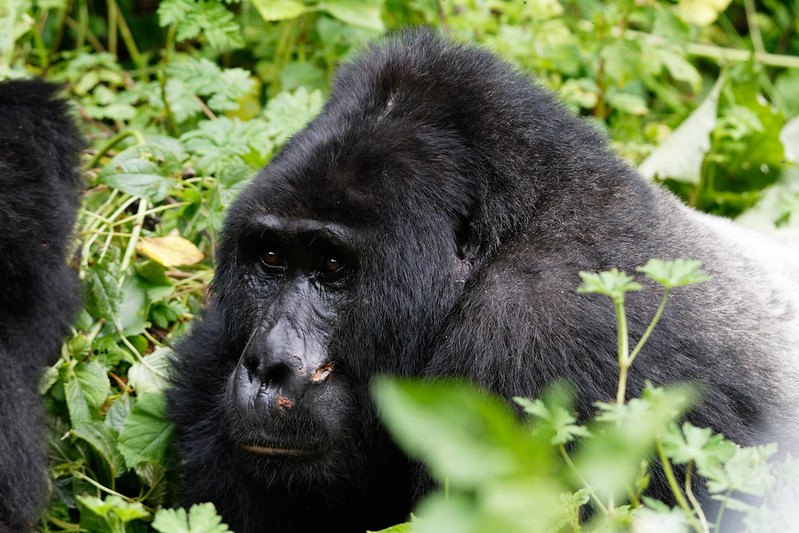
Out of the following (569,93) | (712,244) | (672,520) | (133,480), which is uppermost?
(672,520)

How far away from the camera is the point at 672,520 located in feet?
5.08

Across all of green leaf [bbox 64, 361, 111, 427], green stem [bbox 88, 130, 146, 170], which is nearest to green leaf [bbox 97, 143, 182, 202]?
green stem [bbox 88, 130, 146, 170]

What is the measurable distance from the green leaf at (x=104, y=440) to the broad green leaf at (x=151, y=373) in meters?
0.23

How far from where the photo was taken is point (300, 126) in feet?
13.8

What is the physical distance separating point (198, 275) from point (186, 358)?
2.17ft

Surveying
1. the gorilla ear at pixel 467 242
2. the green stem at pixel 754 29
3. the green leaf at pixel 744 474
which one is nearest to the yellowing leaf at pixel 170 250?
the gorilla ear at pixel 467 242

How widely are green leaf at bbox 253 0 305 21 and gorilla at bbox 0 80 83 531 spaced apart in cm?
138

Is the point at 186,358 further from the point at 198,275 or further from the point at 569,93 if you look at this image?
the point at 569,93

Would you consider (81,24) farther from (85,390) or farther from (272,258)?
(272,258)

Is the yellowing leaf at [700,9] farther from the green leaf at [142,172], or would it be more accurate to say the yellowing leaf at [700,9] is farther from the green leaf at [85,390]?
the green leaf at [85,390]

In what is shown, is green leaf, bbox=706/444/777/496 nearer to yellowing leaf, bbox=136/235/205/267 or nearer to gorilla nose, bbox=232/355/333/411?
gorilla nose, bbox=232/355/333/411

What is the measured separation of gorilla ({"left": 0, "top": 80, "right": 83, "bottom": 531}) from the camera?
299 centimetres

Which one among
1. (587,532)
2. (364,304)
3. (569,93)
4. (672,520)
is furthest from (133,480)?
(569,93)

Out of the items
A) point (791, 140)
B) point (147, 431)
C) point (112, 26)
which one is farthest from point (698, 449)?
point (112, 26)
